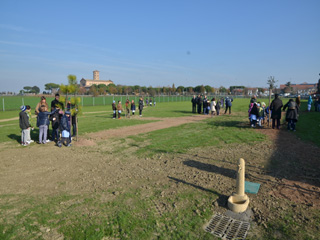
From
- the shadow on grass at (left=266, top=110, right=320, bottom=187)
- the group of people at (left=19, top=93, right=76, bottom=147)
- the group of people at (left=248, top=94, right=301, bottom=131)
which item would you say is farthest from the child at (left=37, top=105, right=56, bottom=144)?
the group of people at (left=248, top=94, right=301, bottom=131)

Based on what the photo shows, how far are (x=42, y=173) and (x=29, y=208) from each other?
2278 millimetres

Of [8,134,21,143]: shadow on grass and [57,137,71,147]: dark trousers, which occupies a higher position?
[57,137,71,147]: dark trousers

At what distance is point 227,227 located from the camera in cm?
409

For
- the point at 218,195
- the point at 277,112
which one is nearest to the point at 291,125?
the point at 277,112

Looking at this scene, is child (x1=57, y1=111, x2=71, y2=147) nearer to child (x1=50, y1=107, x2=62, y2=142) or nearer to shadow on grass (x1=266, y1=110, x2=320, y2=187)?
child (x1=50, y1=107, x2=62, y2=142)

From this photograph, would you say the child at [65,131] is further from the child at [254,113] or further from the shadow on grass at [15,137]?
the child at [254,113]

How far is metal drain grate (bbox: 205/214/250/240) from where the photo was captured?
3873 mm

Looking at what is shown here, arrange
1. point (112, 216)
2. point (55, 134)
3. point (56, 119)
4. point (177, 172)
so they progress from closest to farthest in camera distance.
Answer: point (112, 216)
point (177, 172)
point (56, 119)
point (55, 134)

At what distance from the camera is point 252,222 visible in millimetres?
4219

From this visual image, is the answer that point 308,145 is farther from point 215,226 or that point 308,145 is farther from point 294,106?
point 215,226

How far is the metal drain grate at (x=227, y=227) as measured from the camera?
12.7 feet

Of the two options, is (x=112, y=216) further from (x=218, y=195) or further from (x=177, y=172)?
(x=177, y=172)

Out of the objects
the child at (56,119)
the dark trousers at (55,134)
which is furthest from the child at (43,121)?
the dark trousers at (55,134)

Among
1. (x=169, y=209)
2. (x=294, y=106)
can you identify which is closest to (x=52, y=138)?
(x=169, y=209)
